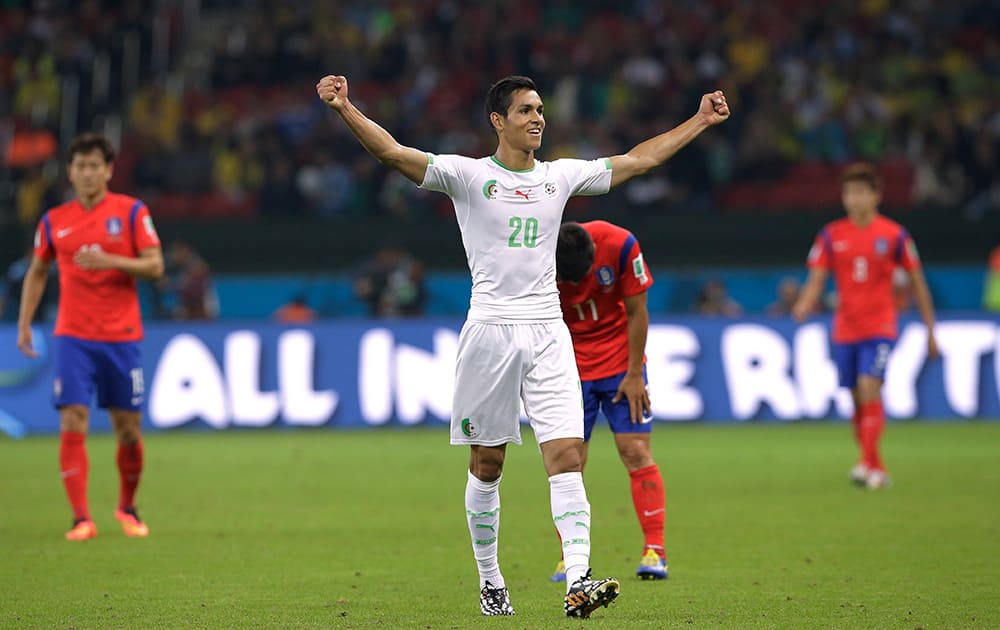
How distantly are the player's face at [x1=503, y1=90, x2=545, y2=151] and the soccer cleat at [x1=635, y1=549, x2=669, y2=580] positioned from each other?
8.04 feet

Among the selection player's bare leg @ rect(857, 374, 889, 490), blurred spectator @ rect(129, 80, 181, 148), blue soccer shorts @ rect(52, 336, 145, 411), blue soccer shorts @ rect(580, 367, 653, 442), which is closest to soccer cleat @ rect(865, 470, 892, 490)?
player's bare leg @ rect(857, 374, 889, 490)

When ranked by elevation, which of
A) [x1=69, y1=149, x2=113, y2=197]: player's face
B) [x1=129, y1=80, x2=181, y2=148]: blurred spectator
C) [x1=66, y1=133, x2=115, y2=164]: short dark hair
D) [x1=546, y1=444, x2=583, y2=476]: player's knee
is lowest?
[x1=546, y1=444, x2=583, y2=476]: player's knee

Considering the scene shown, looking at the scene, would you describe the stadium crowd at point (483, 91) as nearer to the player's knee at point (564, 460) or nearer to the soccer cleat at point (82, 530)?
the soccer cleat at point (82, 530)

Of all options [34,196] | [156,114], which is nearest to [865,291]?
[34,196]

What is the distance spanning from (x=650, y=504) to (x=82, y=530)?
12.7 feet

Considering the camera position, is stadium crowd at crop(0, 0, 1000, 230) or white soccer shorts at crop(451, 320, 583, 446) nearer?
white soccer shorts at crop(451, 320, 583, 446)

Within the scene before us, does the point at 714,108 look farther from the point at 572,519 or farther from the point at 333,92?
the point at 572,519

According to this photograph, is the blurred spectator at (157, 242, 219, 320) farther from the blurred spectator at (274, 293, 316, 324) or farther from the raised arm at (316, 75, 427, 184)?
the raised arm at (316, 75, 427, 184)

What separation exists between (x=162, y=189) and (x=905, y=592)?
66.3 feet

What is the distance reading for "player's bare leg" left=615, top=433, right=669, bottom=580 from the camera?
26.4 ft

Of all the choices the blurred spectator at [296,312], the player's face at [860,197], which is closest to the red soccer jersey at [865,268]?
the player's face at [860,197]

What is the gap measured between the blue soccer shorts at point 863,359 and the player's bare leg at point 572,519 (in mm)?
6547

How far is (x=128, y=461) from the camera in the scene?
10.1m

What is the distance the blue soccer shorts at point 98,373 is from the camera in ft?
32.1
